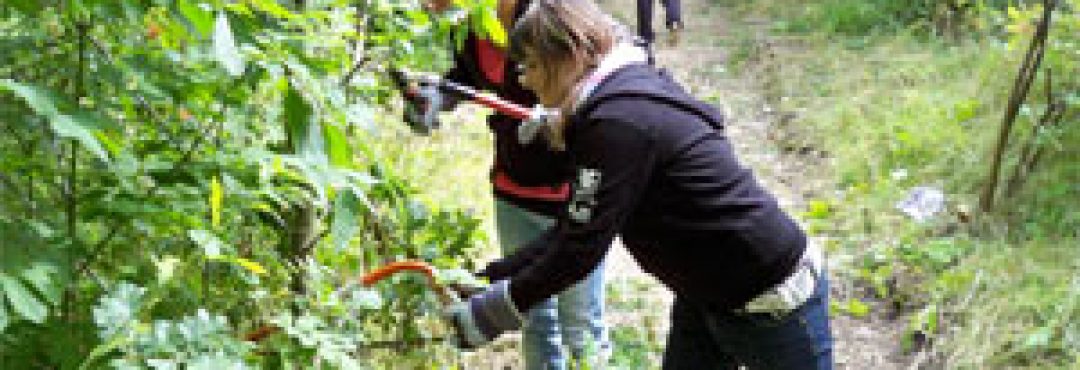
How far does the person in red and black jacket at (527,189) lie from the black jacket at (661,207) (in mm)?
472

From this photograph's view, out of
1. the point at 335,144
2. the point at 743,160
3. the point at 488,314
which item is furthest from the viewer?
the point at 743,160

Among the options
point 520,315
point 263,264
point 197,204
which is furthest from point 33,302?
point 520,315

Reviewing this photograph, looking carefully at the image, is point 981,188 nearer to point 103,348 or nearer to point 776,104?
point 776,104

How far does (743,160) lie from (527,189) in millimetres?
3953

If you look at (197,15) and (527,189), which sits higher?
(197,15)

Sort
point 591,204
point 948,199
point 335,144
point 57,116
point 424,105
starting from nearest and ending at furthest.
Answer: point 57,116
point 335,144
point 591,204
point 424,105
point 948,199

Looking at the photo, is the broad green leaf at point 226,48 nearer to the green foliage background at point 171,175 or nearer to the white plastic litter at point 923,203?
the green foliage background at point 171,175

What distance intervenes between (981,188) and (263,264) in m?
4.25

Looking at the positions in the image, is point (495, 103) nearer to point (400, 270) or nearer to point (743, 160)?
point (400, 270)

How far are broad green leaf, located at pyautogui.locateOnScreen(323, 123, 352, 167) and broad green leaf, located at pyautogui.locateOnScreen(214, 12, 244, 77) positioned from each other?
214 mm

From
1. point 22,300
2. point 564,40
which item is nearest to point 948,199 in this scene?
point 564,40

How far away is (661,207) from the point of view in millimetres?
2324

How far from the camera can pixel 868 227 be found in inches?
213

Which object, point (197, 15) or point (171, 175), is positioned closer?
point (197, 15)
